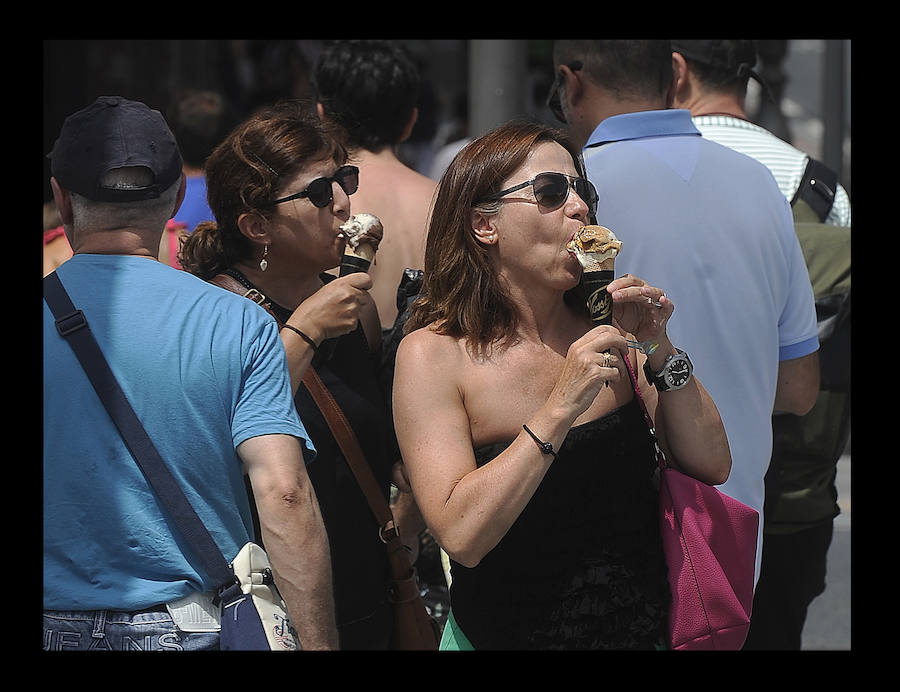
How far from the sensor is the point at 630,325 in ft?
8.32

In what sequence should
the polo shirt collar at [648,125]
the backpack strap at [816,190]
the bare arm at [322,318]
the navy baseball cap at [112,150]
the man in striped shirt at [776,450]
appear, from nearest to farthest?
the navy baseball cap at [112,150] < the bare arm at [322,318] < the polo shirt collar at [648,125] < the man in striped shirt at [776,450] < the backpack strap at [816,190]

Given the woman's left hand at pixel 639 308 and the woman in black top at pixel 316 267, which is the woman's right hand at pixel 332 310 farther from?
the woman's left hand at pixel 639 308

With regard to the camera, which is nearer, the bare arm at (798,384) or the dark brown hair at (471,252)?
the dark brown hair at (471,252)

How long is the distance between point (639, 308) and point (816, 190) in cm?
160

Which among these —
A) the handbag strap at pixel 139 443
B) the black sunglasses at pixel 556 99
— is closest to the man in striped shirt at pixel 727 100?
the black sunglasses at pixel 556 99

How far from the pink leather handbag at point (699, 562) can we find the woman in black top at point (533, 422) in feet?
0.13

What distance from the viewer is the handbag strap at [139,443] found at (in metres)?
2.28

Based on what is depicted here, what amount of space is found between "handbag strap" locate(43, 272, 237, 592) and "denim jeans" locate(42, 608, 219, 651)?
0.12 m

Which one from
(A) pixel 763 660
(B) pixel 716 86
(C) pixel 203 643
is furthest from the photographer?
(B) pixel 716 86

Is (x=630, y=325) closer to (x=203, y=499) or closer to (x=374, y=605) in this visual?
(x=203, y=499)

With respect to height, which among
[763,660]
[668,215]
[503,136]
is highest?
[503,136]

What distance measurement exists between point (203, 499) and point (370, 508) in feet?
2.86

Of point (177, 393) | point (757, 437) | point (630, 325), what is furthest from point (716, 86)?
point (177, 393)

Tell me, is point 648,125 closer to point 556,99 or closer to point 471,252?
point 556,99
